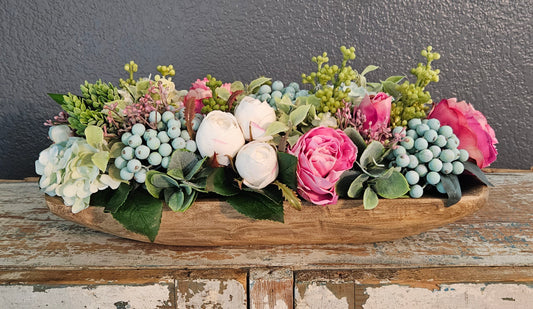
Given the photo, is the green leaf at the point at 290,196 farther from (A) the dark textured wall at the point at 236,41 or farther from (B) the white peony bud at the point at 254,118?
(A) the dark textured wall at the point at 236,41

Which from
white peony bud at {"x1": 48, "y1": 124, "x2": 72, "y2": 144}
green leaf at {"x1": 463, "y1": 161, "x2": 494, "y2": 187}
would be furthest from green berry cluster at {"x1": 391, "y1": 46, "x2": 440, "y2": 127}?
white peony bud at {"x1": 48, "y1": 124, "x2": 72, "y2": 144}

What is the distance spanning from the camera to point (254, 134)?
0.59 m

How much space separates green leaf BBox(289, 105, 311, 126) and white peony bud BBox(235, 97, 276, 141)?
1.3 inches

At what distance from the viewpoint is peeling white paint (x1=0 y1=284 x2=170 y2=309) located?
568 mm

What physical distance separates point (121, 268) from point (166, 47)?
0.65m

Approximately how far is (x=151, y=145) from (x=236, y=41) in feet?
1.85

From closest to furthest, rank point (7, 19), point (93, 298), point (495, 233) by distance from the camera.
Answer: point (93, 298), point (495, 233), point (7, 19)

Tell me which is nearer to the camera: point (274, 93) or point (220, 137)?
point (220, 137)

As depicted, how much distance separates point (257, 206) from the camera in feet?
1.87

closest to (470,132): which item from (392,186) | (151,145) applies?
(392,186)

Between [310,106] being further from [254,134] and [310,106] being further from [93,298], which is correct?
[93,298]

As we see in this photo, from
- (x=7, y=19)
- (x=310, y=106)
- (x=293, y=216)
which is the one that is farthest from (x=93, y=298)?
(x=7, y=19)

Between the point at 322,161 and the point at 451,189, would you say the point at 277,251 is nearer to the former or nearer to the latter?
the point at 322,161

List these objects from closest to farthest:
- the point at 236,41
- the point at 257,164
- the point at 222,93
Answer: the point at 257,164
the point at 222,93
the point at 236,41
